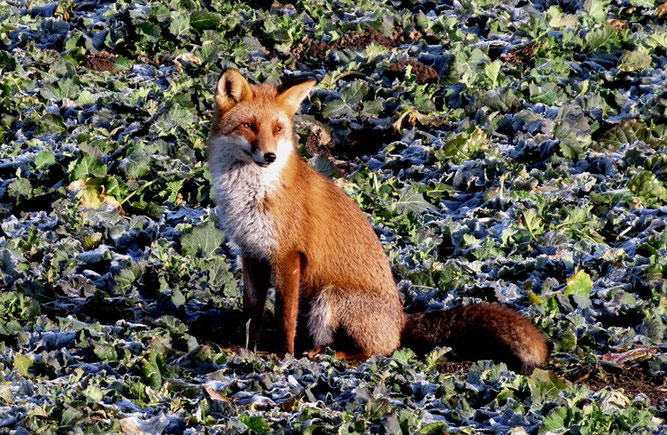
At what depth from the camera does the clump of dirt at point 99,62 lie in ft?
39.9

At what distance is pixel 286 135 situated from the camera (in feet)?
23.8

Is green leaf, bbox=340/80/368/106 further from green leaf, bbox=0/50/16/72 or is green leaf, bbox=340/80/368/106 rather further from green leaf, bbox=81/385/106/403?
green leaf, bbox=81/385/106/403

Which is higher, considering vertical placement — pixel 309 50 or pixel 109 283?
pixel 309 50

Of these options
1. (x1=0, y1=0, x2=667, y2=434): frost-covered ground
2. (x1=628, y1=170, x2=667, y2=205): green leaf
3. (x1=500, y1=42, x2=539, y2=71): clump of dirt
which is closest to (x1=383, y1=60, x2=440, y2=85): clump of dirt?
(x1=0, y1=0, x2=667, y2=434): frost-covered ground

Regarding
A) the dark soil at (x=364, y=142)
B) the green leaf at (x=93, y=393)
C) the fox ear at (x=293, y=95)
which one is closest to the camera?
the green leaf at (x=93, y=393)

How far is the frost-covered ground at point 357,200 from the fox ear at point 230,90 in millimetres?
1756

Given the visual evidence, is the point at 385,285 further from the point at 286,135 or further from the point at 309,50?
the point at 309,50

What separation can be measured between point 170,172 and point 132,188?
48cm

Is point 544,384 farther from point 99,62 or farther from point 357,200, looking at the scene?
point 99,62

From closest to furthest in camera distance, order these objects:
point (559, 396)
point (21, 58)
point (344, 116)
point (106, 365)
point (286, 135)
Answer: point (559, 396) → point (106, 365) → point (286, 135) → point (344, 116) → point (21, 58)

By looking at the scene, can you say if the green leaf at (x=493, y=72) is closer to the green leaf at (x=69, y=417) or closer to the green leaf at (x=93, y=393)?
the green leaf at (x=93, y=393)

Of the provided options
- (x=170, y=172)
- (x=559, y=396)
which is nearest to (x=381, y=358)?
(x=559, y=396)

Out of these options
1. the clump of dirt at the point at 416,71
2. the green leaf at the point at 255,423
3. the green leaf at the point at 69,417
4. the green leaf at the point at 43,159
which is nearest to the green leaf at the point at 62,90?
the green leaf at the point at 43,159

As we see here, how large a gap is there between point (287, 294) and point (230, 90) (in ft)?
6.08
